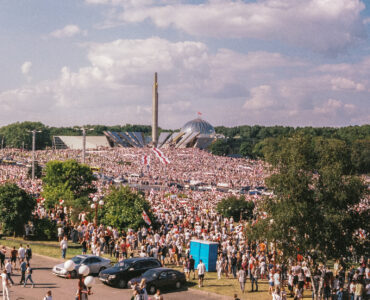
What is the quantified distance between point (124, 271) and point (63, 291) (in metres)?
2.34

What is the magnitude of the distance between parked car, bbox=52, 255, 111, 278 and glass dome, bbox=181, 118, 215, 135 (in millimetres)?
119564

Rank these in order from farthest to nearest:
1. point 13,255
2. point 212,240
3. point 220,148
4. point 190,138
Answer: point 190,138 < point 220,148 < point 212,240 < point 13,255

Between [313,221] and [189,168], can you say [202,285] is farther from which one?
[189,168]

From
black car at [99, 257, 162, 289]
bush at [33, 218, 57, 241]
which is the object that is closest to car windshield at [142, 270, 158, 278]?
black car at [99, 257, 162, 289]

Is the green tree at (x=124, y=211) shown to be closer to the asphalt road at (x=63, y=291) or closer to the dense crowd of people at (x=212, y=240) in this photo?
the dense crowd of people at (x=212, y=240)

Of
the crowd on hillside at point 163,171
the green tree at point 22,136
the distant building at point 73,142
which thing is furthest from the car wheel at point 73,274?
the distant building at point 73,142

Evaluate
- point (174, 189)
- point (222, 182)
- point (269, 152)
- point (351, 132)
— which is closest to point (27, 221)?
point (269, 152)

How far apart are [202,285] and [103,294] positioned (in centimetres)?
405

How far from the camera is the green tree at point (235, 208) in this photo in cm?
3634

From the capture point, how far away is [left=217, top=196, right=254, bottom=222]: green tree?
36344mm

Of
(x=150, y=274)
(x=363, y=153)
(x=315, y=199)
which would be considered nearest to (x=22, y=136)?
(x=363, y=153)

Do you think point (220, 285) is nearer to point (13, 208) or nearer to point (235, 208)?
point (13, 208)

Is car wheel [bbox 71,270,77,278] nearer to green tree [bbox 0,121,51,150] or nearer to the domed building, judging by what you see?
green tree [bbox 0,121,51,150]

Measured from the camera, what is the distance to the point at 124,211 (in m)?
26.4
